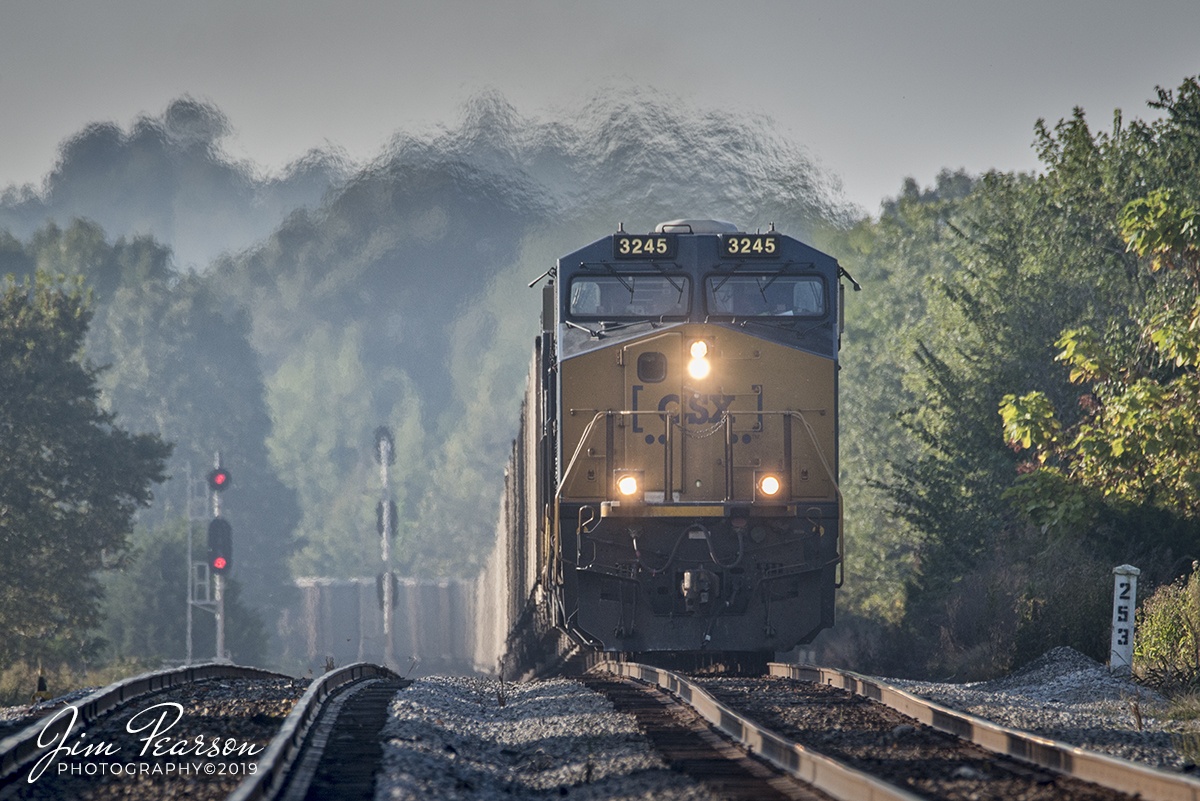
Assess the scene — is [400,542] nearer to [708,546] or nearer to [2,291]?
[2,291]

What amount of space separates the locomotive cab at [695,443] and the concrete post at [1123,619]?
9.52 ft

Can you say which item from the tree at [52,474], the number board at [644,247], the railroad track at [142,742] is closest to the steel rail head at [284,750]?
the railroad track at [142,742]

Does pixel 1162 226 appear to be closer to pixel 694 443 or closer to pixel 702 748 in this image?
pixel 694 443

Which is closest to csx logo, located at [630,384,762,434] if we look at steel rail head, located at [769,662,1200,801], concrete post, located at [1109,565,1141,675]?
steel rail head, located at [769,662,1200,801]

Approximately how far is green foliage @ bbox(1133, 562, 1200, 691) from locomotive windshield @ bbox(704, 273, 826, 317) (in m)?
4.93

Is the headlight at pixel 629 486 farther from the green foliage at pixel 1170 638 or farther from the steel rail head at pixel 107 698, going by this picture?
the green foliage at pixel 1170 638

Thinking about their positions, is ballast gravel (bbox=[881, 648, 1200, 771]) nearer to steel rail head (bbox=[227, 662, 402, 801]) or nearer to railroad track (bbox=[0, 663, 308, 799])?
steel rail head (bbox=[227, 662, 402, 801])

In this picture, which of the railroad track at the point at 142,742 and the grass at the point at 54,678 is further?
the grass at the point at 54,678

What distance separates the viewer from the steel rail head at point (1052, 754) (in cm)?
589

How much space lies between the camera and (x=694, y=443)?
1385 centimetres

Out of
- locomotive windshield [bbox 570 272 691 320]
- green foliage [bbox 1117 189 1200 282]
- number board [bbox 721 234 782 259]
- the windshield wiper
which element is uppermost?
green foliage [bbox 1117 189 1200 282]

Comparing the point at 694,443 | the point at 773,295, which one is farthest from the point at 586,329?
the point at 773,295

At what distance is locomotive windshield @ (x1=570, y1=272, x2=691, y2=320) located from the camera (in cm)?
1403

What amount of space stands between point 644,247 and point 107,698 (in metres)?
7.15
